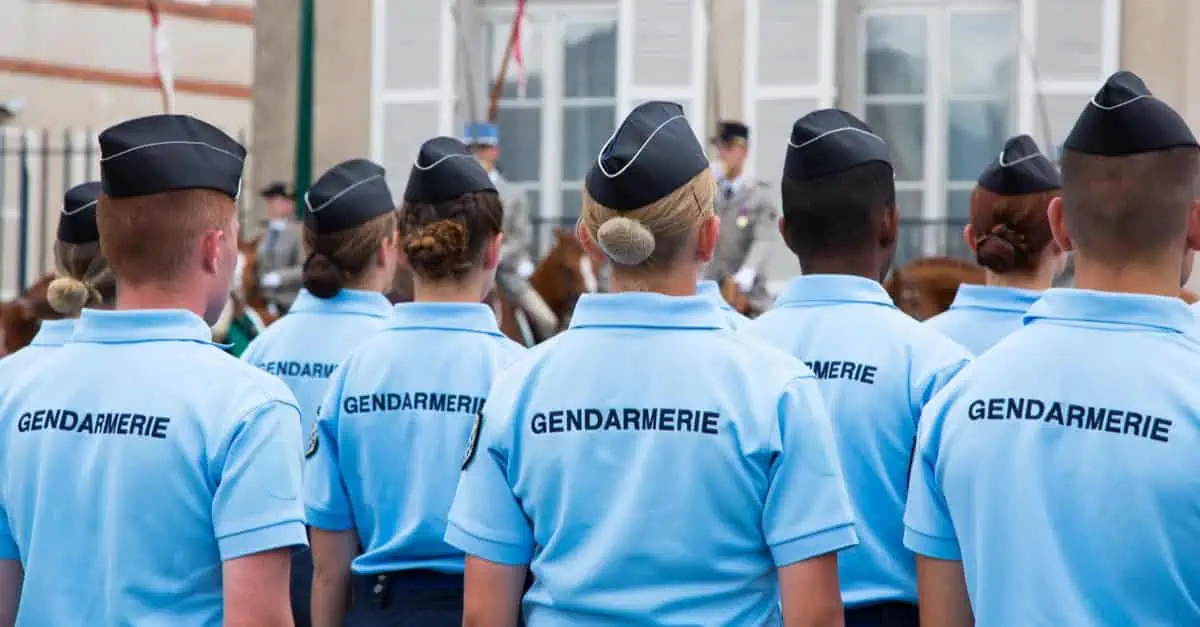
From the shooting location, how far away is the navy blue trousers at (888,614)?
394 centimetres

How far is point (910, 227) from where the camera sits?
534 inches

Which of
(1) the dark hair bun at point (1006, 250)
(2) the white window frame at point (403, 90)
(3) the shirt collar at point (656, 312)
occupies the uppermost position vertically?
(2) the white window frame at point (403, 90)

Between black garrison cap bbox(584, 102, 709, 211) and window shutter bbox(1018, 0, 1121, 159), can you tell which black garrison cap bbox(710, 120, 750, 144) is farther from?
black garrison cap bbox(584, 102, 709, 211)

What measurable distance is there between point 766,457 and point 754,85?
11.1 meters

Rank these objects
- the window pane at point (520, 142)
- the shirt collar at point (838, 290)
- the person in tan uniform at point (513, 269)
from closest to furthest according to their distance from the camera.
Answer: the shirt collar at point (838, 290)
the person in tan uniform at point (513, 269)
the window pane at point (520, 142)

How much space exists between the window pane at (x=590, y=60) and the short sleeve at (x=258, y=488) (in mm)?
12025

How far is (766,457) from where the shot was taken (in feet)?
9.94

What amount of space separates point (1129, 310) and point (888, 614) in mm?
1320

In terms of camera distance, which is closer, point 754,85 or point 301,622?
point 301,622

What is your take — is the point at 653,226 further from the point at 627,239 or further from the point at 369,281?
the point at 369,281

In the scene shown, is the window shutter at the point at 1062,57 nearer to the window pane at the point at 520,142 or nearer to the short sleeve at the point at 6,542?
the window pane at the point at 520,142

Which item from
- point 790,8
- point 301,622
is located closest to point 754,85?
point 790,8

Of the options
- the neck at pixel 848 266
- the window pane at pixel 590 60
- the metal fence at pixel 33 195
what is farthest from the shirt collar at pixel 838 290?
the metal fence at pixel 33 195

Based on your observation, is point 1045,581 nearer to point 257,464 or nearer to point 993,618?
point 993,618
